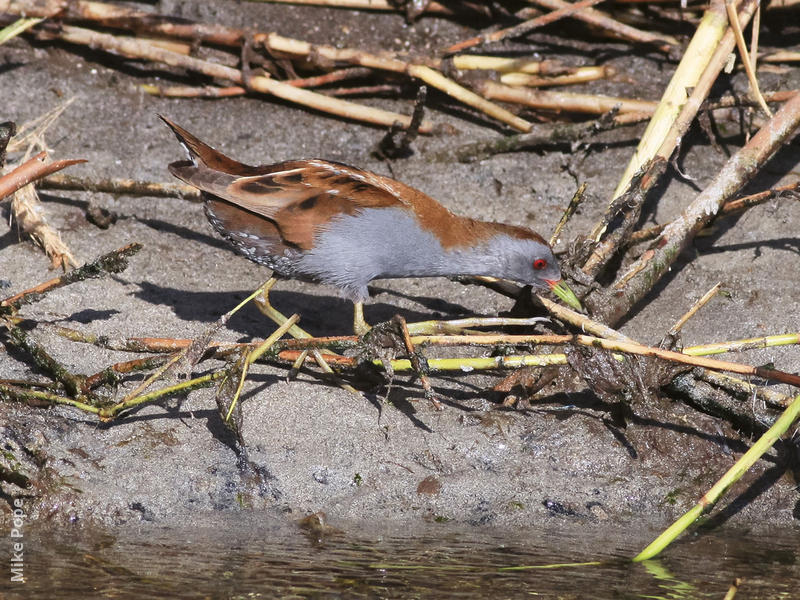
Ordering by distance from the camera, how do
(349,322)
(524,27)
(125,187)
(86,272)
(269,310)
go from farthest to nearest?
(524,27), (125,187), (349,322), (269,310), (86,272)

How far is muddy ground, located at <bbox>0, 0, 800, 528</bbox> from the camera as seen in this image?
3.87 metres

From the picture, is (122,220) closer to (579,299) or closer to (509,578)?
(579,299)

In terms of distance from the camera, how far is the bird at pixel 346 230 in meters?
4.35

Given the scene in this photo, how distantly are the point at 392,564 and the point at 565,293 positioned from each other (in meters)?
1.63

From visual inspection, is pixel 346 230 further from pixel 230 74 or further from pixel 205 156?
pixel 230 74

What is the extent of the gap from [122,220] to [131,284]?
609 mm

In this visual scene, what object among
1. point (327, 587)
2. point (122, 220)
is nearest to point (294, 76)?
point (122, 220)

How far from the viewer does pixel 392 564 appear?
3441mm

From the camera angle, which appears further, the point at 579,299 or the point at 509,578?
the point at 579,299

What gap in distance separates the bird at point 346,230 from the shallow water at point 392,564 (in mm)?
1208

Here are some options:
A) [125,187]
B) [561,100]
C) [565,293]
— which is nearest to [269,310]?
[125,187]

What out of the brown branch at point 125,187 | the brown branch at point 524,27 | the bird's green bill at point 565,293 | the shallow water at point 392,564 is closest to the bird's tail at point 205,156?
the brown branch at point 125,187

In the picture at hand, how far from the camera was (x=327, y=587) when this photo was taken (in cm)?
325

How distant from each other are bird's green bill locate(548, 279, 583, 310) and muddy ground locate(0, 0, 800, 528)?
1.20 ft
